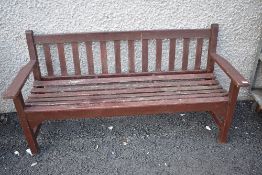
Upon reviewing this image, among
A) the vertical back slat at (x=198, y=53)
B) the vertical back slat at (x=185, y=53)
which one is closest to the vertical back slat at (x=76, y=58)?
the vertical back slat at (x=185, y=53)

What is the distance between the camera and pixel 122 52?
9.56 ft

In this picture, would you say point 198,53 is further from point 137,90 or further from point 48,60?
point 48,60

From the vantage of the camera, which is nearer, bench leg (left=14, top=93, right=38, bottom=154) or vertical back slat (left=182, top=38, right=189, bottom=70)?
bench leg (left=14, top=93, right=38, bottom=154)

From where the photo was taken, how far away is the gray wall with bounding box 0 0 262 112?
2.63 m

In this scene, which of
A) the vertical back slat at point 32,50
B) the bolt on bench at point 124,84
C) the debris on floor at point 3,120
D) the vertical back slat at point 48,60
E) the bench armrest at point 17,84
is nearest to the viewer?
the bench armrest at point 17,84

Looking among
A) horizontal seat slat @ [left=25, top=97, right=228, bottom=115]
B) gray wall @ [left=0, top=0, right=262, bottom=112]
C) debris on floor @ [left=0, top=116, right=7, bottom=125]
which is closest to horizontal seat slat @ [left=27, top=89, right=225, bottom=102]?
horizontal seat slat @ [left=25, top=97, right=228, bottom=115]

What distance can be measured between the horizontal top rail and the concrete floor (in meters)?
0.92

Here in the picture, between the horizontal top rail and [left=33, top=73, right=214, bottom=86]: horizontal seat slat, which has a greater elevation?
the horizontal top rail

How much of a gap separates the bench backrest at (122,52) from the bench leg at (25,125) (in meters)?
0.59

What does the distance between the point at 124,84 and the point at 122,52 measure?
380 mm

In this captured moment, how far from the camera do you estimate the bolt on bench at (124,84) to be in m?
2.33

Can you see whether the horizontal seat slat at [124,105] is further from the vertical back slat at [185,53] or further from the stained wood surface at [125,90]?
the vertical back slat at [185,53]

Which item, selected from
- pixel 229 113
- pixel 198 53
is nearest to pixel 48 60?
pixel 198 53

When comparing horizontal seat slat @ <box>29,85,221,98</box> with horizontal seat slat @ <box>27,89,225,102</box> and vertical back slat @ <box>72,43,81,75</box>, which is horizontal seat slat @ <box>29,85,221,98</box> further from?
vertical back slat @ <box>72,43,81,75</box>
